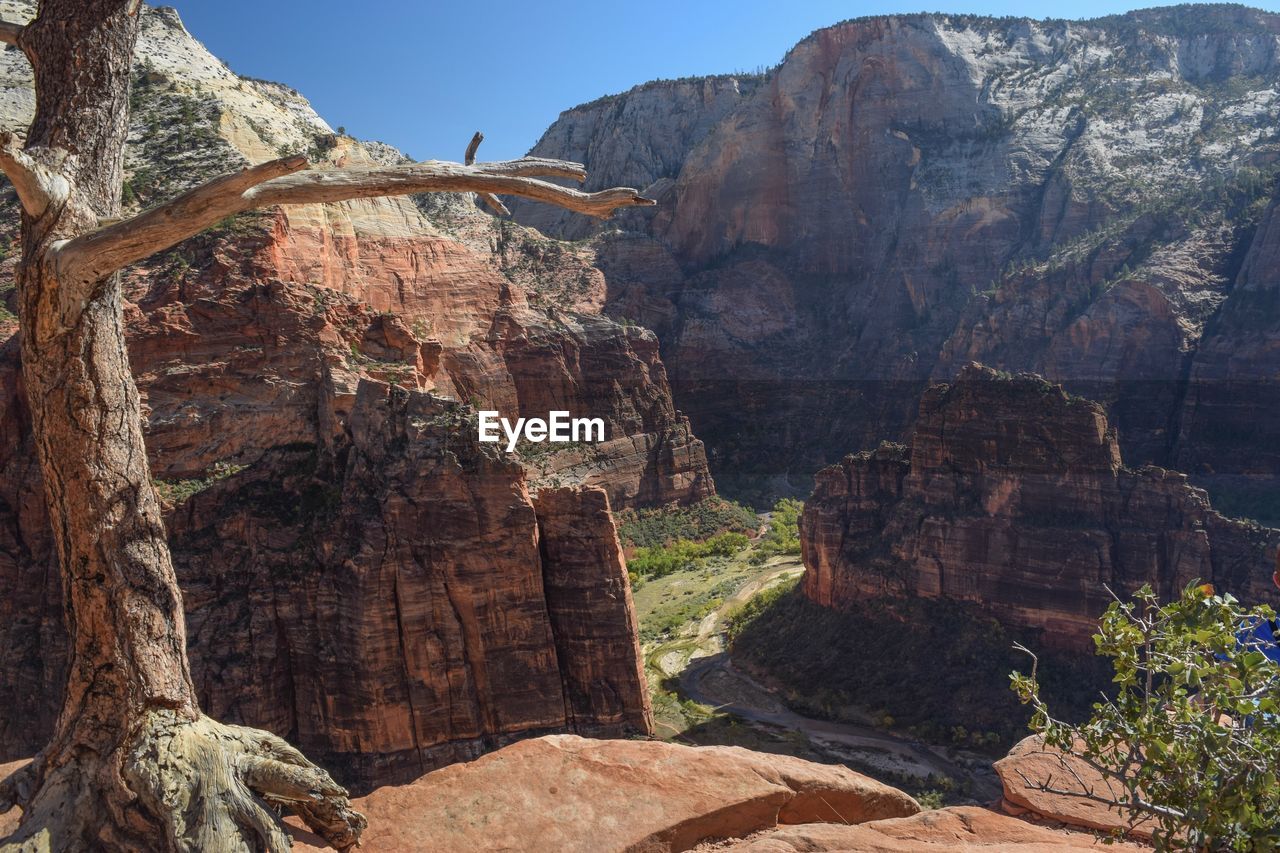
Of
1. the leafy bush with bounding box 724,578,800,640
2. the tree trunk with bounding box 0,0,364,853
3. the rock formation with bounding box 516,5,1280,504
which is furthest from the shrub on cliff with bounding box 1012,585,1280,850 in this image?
the rock formation with bounding box 516,5,1280,504

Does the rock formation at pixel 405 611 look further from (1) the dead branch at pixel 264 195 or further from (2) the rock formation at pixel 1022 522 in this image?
(1) the dead branch at pixel 264 195

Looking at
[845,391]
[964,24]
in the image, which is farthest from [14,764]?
[964,24]

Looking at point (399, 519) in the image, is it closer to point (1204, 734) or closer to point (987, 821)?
point (987, 821)

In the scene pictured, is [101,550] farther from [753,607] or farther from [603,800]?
[753,607]

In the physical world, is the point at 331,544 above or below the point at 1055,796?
below

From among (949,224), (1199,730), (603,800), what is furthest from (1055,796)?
(949,224)

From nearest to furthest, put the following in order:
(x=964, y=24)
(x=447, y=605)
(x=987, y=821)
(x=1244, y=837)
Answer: (x=1244, y=837), (x=987, y=821), (x=447, y=605), (x=964, y=24)
